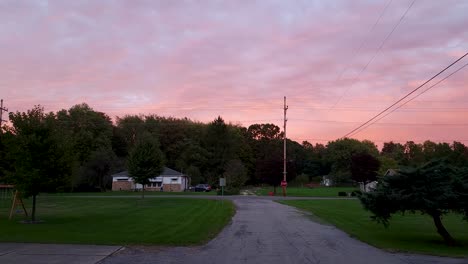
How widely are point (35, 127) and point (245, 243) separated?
13102mm

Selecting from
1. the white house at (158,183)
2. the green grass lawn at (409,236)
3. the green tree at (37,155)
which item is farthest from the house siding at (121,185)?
the green grass lawn at (409,236)

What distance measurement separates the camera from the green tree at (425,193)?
1630cm

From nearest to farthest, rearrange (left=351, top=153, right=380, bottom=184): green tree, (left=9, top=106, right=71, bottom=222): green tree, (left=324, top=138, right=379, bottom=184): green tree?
(left=9, top=106, right=71, bottom=222): green tree
(left=351, top=153, right=380, bottom=184): green tree
(left=324, top=138, right=379, bottom=184): green tree

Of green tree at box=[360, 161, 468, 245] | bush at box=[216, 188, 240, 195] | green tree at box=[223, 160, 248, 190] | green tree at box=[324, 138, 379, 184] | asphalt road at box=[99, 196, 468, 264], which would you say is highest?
green tree at box=[324, 138, 379, 184]

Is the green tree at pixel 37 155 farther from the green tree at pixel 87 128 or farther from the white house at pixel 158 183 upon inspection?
the green tree at pixel 87 128

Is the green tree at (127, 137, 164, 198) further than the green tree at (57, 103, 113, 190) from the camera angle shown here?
No

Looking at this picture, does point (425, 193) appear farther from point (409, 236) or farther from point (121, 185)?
point (121, 185)

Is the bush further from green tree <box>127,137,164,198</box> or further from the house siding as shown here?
the house siding

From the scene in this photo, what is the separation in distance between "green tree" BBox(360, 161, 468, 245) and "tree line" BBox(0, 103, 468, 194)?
15.3 meters

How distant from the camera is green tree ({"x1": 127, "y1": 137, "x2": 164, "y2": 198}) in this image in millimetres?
51938

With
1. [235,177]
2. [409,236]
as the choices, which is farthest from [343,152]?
[409,236]

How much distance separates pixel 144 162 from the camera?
52.2m

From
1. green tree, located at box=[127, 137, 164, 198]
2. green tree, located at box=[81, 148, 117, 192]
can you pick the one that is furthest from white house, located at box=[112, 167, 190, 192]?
green tree, located at box=[127, 137, 164, 198]

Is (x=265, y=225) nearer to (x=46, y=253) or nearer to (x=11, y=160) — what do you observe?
(x=46, y=253)
